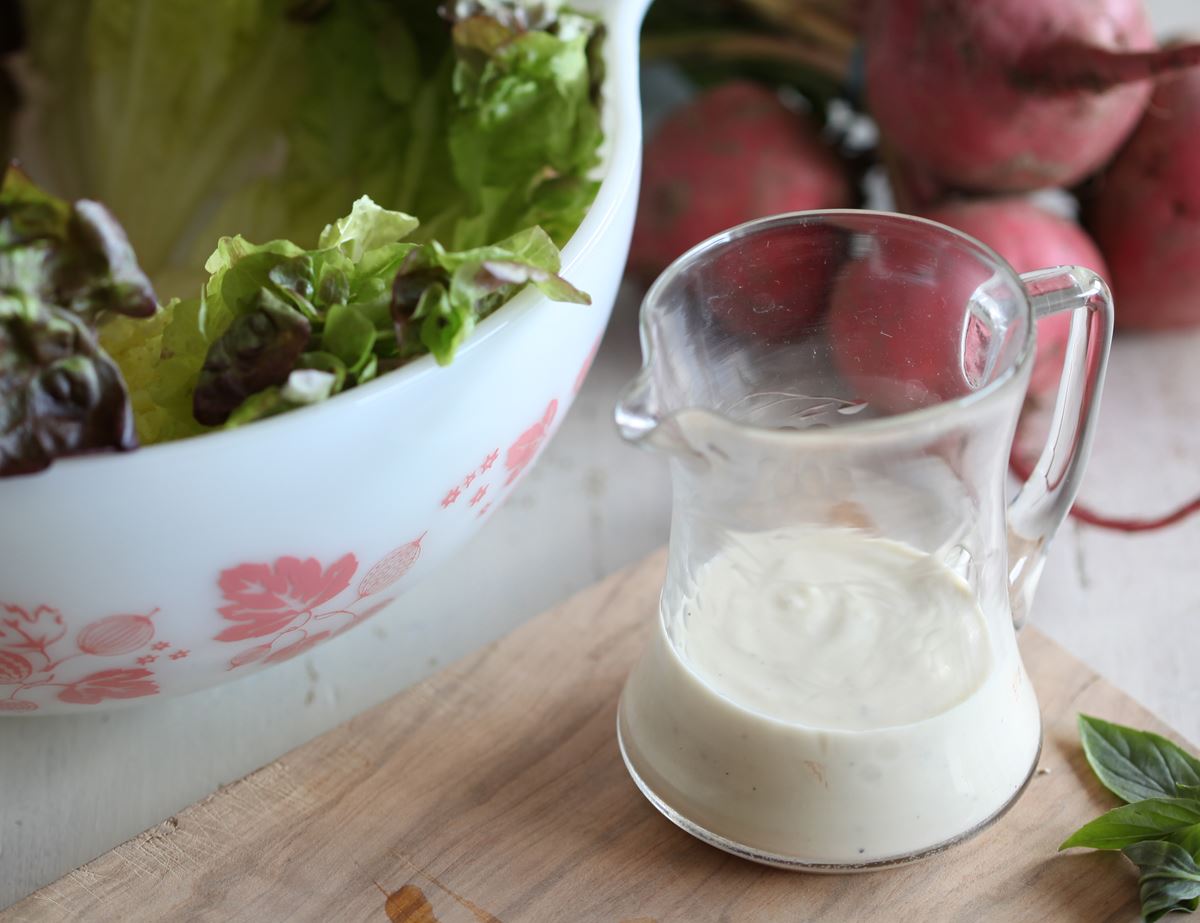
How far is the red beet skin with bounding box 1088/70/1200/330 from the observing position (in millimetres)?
1027

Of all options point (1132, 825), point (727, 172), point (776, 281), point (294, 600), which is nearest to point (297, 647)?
point (294, 600)

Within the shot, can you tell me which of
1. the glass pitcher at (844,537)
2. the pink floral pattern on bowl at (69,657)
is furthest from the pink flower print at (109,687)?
the glass pitcher at (844,537)

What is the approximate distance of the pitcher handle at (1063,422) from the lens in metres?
0.67

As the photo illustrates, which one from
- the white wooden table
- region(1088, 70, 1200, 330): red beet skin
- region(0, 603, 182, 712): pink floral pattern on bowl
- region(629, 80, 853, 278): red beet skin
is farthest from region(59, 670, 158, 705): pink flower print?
region(1088, 70, 1200, 330): red beet skin

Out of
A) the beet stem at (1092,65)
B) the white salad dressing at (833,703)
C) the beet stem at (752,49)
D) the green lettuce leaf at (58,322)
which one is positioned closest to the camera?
the green lettuce leaf at (58,322)

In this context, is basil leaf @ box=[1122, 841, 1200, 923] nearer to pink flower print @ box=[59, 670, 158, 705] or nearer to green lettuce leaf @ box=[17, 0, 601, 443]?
green lettuce leaf @ box=[17, 0, 601, 443]

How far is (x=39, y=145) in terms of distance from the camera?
46.9 inches

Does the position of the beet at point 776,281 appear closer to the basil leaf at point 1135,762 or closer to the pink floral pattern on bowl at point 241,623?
the pink floral pattern on bowl at point 241,623

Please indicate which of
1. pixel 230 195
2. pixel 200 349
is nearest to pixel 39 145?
pixel 230 195

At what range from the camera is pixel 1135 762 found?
717 millimetres

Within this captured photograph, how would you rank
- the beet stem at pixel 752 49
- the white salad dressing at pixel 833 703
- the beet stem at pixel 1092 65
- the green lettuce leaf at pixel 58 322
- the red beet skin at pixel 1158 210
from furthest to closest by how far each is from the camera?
1. the beet stem at pixel 752 49
2. the red beet skin at pixel 1158 210
3. the beet stem at pixel 1092 65
4. the white salad dressing at pixel 833 703
5. the green lettuce leaf at pixel 58 322

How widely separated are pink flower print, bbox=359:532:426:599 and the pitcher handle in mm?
319

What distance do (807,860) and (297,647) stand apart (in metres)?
0.28

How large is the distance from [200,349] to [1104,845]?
0.50m
